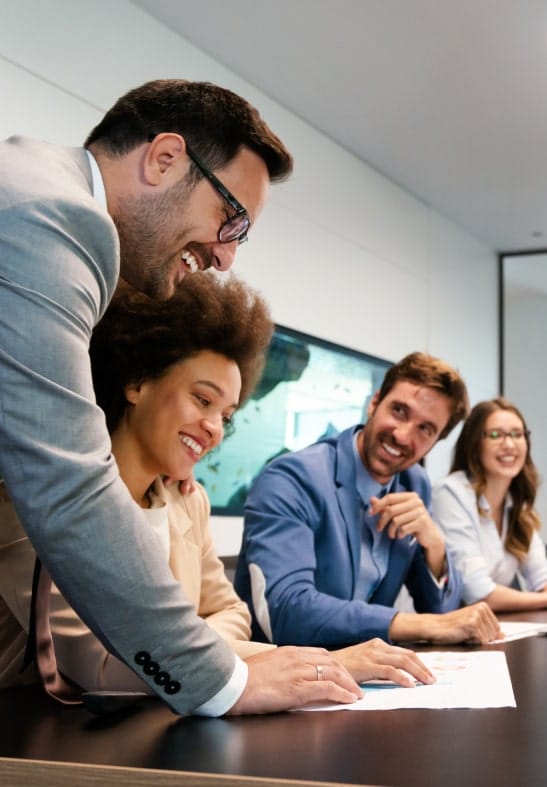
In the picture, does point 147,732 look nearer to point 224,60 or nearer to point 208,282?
point 208,282

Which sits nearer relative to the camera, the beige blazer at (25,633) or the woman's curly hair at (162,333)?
the beige blazer at (25,633)

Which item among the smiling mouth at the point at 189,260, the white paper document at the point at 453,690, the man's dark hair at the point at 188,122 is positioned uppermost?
the man's dark hair at the point at 188,122

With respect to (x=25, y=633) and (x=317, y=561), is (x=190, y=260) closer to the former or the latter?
(x=25, y=633)

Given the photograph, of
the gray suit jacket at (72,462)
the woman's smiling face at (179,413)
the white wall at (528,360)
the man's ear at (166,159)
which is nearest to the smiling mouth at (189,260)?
the man's ear at (166,159)

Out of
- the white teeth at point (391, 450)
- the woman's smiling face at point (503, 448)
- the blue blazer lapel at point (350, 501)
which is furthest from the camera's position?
the woman's smiling face at point (503, 448)

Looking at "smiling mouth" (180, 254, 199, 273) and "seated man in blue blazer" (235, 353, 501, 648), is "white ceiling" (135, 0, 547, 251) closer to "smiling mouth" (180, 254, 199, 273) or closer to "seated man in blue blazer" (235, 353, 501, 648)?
"seated man in blue blazer" (235, 353, 501, 648)

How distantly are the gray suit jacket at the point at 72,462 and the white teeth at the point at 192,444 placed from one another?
0.68 m

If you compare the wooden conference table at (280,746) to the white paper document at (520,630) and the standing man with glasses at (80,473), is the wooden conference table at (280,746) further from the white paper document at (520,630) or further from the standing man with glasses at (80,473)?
the white paper document at (520,630)

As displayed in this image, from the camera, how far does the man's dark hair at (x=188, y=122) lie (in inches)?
54.2

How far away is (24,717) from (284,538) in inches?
43.8

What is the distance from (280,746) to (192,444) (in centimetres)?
86

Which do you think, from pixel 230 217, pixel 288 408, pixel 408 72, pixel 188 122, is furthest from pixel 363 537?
pixel 408 72

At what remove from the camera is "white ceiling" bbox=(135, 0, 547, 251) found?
3.89 metres

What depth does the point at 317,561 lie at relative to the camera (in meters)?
2.29
